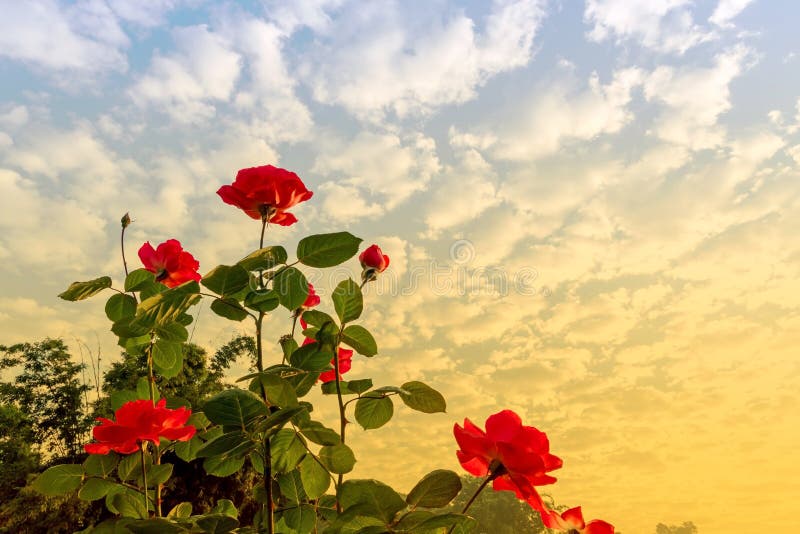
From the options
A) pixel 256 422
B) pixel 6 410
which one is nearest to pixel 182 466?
pixel 256 422

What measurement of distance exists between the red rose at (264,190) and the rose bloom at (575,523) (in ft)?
3.62

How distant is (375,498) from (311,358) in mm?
372

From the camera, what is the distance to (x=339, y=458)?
1.43 meters

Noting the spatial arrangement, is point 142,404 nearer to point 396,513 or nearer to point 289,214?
point 289,214

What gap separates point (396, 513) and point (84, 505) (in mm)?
8483

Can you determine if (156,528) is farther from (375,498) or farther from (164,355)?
(164,355)

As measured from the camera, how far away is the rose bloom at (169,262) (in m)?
1.98

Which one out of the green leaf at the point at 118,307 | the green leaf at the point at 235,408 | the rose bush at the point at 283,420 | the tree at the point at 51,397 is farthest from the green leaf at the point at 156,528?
the tree at the point at 51,397

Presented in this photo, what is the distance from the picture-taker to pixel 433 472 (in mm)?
1301

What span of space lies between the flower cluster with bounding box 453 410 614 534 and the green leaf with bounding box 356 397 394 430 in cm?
34

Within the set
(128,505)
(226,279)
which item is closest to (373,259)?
(226,279)

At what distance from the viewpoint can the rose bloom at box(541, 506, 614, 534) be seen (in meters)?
1.34

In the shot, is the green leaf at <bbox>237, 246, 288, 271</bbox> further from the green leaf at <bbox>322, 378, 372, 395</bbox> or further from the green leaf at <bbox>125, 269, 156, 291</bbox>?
the green leaf at <bbox>125, 269, 156, 291</bbox>

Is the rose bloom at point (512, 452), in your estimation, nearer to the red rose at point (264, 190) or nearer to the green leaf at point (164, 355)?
the red rose at point (264, 190)
